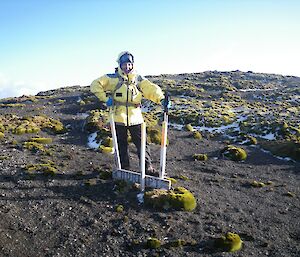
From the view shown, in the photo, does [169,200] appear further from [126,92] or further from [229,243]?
[126,92]

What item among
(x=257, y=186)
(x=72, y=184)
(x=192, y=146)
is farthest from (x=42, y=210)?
(x=192, y=146)

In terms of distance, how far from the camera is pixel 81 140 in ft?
70.3

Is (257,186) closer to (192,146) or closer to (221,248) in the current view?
(221,248)

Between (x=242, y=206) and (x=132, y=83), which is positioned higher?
(x=132, y=83)

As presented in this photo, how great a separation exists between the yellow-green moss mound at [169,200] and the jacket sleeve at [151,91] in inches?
116

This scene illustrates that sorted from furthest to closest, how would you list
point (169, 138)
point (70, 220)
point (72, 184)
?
point (169, 138), point (72, 184), point (70, 220)

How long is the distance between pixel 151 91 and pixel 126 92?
813 millimetres

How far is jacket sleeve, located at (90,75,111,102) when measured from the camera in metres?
10.6

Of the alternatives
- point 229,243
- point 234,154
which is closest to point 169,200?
point 229,243

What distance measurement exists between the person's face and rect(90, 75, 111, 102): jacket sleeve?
0.68m

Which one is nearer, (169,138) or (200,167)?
(200,167)

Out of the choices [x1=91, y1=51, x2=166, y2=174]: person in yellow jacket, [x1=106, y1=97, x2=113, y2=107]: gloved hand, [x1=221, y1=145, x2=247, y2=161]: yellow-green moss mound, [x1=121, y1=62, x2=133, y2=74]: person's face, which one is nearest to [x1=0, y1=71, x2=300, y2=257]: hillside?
[x1=221, y1=145, x2=247, y2=161]: yellow-green moss mound

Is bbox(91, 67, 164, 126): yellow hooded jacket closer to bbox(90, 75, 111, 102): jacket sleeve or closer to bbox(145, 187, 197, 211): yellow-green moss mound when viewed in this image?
bbox(90, 75, 111, 102): jacket sleeve

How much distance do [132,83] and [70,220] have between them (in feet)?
15.1
